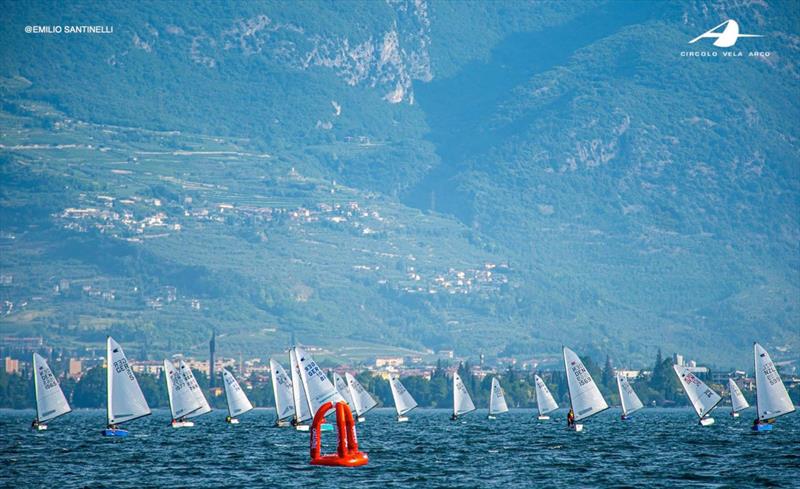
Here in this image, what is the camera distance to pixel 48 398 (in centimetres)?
19162

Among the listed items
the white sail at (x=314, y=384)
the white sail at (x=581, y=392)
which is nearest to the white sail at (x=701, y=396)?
the white sail at (x=581, y=392)

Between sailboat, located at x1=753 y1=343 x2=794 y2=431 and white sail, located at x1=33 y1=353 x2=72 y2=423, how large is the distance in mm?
69673

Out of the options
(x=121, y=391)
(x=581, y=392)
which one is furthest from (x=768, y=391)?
(x=121, y=391)

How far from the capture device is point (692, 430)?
192 meters

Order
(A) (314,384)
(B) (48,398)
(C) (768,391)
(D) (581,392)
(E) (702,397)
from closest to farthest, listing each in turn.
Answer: (C) (768,391) < (A) (314,384) < (D) (581,392) < (B) (48,398) < (E) (702,397)

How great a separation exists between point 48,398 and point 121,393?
34084mm

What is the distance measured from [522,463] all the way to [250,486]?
26.9m

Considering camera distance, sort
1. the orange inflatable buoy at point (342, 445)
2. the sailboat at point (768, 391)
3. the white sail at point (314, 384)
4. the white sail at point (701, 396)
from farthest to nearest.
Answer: the white sail at point (701, 396) < the white sail at point (314, 384) < the sailboat at point (768, 391) < the orange inflatable buoy at point (342, 445)

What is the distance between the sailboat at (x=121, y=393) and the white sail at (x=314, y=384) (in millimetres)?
15140

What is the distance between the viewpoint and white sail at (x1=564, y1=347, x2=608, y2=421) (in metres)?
169

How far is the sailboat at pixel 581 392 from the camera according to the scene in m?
169

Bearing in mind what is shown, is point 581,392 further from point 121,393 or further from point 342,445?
point 342,445

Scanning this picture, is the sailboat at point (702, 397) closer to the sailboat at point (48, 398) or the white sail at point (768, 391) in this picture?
the white sail at point (768, 391)

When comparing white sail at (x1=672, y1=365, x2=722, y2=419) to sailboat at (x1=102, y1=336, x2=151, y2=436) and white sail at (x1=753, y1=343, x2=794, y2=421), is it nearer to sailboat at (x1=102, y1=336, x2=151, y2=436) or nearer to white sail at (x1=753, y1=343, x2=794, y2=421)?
white sail at (x1=753, y1=343, x2=794, y2=421)
